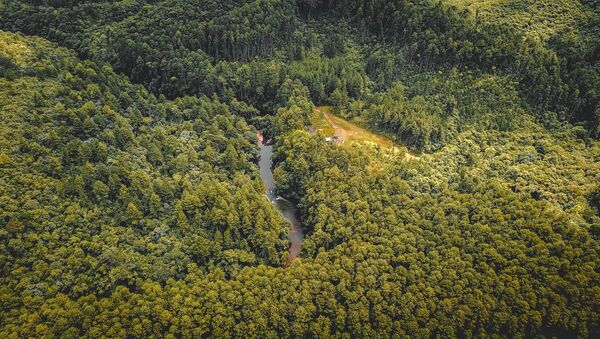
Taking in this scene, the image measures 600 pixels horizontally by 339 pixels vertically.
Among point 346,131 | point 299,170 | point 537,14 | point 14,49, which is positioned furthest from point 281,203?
point 537,14

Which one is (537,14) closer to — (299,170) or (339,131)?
(339,131)

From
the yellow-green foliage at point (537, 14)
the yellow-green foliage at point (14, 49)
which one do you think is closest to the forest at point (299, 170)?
the yellow-green foliage at point (537, 14)

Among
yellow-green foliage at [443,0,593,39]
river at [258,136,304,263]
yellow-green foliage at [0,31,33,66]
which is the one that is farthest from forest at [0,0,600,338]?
river at [258,136,304,263]

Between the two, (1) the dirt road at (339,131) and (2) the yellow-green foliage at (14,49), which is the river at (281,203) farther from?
(2) the yellow-green foliage at (14,49)

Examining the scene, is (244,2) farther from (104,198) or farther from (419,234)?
(419,234)

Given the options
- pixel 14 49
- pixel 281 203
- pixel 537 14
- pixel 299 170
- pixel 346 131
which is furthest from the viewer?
pixel 537 14

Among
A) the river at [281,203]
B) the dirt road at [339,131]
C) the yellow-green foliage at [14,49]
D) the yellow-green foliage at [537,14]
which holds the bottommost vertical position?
the river at [281,203]
